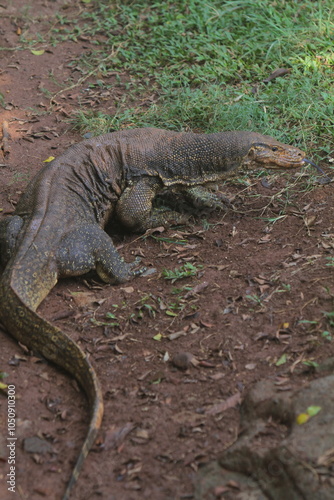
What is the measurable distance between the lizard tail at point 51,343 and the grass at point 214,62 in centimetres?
365

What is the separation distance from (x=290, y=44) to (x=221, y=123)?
82.3 inches

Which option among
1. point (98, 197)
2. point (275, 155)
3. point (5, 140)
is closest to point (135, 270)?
point (98, 197)

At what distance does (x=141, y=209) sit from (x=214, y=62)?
11.3ft

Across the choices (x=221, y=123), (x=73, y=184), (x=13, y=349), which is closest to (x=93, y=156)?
(x=73, y=184)

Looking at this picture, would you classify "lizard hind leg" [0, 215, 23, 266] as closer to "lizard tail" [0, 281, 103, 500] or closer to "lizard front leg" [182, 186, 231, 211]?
"lizard tail" [0, 281, 103, 500]

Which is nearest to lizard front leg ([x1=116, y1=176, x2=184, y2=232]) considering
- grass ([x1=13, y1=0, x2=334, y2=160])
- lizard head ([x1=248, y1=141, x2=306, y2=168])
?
lizard head ([x1=248, y1=141, x2=306, y2=168])

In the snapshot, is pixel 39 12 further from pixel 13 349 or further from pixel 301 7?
pixel 13 349

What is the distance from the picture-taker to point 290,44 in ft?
28.9

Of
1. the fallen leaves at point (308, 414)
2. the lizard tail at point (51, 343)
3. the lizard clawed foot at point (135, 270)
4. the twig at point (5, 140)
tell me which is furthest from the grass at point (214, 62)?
the fallen leaves at point (308, 414)

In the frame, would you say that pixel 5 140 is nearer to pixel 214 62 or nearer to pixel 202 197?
pixel 202 197

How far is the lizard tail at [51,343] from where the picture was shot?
4211mm

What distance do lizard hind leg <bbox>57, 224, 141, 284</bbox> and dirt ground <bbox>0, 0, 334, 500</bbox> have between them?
6.7 inches

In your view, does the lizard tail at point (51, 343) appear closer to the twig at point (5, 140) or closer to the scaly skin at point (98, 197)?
the scaly skin at point (98, 197)

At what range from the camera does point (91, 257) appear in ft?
18.8
